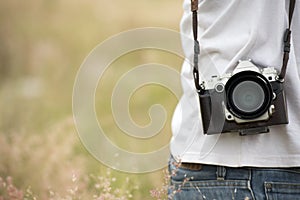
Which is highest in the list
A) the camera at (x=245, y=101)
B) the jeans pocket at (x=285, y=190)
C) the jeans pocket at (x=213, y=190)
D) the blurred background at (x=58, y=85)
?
the blurred background at (x=58, y=85)

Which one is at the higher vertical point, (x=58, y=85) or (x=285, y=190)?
(x=58, y=85)

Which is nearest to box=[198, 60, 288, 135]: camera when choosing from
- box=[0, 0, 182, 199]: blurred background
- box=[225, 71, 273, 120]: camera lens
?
box=[225, 71, 273, 120]: camera lens

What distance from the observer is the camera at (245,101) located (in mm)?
967

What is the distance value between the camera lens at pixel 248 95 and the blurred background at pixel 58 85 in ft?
2.08

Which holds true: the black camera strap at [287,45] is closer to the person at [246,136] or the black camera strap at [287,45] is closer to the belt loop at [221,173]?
the person at [246,136]

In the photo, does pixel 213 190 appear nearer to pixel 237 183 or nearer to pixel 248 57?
pixel 237 183

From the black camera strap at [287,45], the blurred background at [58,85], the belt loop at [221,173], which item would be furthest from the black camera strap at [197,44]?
the blurred background at [58,85]

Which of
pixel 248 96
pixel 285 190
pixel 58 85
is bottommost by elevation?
pixel 285 190

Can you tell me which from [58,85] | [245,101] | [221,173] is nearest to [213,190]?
[221,173]

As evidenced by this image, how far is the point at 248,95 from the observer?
99 cm

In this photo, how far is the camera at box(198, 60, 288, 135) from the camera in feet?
3.17

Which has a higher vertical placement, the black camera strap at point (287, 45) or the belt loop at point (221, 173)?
the black camera strap at point (287, 45)

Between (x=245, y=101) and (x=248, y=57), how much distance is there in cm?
6

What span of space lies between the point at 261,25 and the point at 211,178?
22cm
